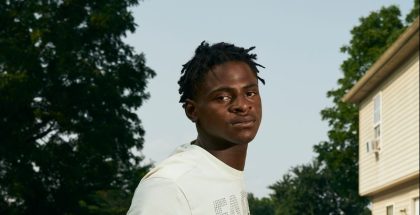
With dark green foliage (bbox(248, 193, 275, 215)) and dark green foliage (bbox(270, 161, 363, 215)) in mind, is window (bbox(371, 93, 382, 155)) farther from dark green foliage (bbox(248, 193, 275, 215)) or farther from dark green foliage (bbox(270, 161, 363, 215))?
dark green foliage (bbox(248, 193, 275, 215))

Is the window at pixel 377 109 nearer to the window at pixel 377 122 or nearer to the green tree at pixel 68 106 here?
the window at pixel 377 122

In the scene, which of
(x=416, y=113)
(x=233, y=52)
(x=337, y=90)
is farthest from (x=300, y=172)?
(x=233, y=52)

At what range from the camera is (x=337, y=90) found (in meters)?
41.6

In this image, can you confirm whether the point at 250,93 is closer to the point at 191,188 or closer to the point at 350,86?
the point at 191,188

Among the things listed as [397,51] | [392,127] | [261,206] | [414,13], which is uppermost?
[261,206]

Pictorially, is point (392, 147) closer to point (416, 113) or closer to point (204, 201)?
point (416, 113)

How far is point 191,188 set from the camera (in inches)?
87.4

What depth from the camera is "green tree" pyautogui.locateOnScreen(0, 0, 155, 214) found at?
26.6 meters

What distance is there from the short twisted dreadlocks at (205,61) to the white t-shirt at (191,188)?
0.19 metres

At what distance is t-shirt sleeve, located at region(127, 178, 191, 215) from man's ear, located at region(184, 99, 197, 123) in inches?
12.5

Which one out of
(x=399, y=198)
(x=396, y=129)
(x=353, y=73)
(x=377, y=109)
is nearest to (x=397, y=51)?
(x=396, y=129)

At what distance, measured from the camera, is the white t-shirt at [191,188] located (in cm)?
214

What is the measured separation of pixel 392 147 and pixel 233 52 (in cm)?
2233

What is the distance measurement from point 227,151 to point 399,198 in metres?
23.1
